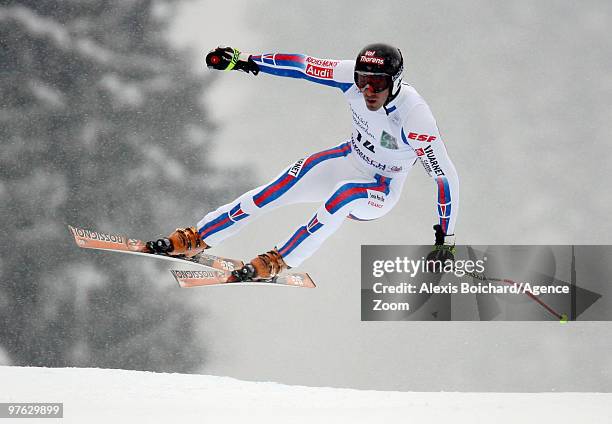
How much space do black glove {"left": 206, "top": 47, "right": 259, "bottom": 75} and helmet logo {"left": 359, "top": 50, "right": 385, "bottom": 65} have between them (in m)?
0.82

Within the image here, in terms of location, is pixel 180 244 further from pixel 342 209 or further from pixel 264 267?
pixel 342 209

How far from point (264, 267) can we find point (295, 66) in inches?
58.2

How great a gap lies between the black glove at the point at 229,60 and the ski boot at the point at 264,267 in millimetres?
1358

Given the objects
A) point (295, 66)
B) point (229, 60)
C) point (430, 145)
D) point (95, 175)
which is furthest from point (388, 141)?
point (95, 175)

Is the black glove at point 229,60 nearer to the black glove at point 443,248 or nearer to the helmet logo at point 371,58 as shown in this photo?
the helmet logo at point 371,58

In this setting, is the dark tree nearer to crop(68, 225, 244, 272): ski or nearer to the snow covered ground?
the snow covered ground

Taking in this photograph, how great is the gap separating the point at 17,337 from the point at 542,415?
387 inches

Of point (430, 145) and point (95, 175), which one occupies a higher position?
point (95, 175)

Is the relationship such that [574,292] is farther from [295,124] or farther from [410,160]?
[295,124]

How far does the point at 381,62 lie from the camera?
16.1 feet

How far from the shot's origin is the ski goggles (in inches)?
194

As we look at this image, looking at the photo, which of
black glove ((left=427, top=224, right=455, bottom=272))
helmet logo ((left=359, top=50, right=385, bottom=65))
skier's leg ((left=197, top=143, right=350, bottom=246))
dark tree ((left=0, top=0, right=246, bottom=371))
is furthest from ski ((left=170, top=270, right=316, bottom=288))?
dark tree ((left=0, top=0, right=246, bottom=371))

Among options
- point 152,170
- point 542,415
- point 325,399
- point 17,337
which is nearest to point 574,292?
point 542,415

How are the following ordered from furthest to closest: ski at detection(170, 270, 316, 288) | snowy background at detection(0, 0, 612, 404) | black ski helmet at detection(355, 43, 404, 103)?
snowy background at detection(0, 0, 612, 404) < ski at detection(170, 270, 316, 288) < black ski helmet at detection(355, 43, 404, 103)
